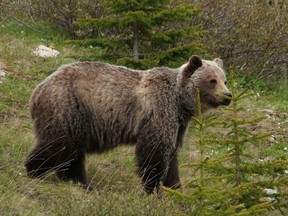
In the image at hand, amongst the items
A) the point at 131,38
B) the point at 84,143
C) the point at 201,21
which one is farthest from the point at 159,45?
the point at 84,143

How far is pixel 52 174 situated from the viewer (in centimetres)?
675

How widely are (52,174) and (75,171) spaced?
10.0 inches

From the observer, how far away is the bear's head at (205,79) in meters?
7.18

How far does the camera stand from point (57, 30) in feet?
44.6

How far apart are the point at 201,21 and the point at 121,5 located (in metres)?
4.05

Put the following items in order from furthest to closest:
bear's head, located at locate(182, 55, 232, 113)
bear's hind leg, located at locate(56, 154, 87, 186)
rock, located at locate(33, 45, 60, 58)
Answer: rock, located at locate(33, 45, 60, 58), bear's head, located at locate(182, 55, 232, 113), bear's hind leg, located at locate(56, 154, 87, 186)

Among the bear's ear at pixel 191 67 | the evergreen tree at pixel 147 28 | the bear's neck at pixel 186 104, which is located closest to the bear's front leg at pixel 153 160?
the bear's neck at pixel 186 104

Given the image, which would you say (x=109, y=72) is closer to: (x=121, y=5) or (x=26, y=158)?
(x=26, y=158)

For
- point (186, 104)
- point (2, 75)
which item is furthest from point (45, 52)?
point (186, 104)

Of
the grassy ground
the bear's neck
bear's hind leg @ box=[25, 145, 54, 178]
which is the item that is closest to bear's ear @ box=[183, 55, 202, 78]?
the bear's neck

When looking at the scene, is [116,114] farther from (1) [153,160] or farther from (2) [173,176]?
(2) [173,176]

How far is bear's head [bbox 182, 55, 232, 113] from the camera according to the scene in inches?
283

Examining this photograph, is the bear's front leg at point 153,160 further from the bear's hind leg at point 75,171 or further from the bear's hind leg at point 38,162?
the bear's hind leg at point 38,162

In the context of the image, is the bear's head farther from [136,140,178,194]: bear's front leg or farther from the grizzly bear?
[136,140,178,194]: bear's front leg
